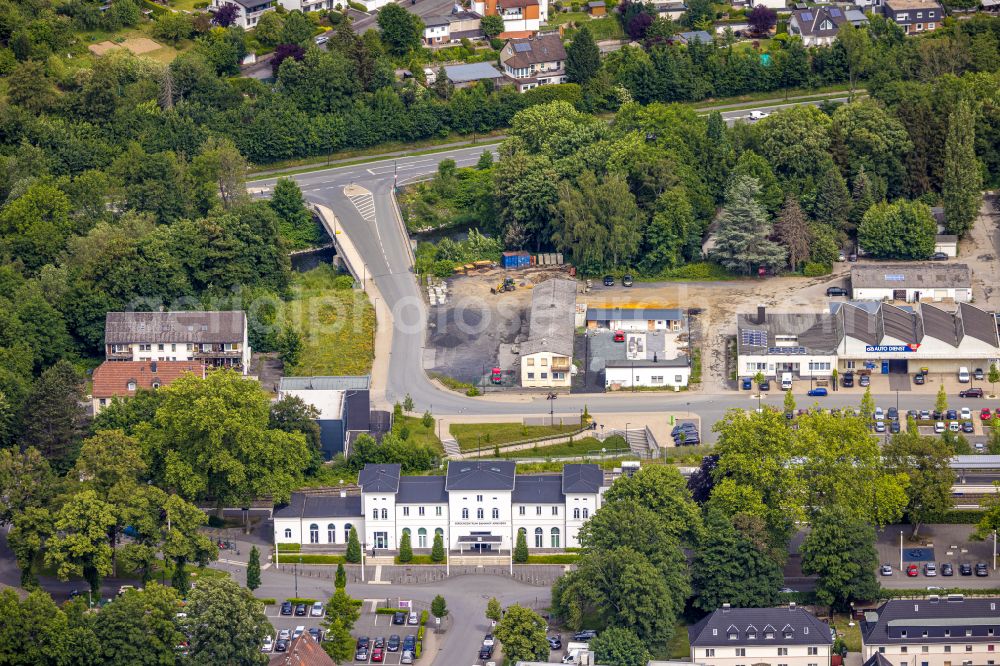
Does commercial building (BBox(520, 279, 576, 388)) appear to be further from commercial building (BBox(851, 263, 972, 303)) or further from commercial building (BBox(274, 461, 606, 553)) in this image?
commercial building (BBox(851, 263, 972, 303))

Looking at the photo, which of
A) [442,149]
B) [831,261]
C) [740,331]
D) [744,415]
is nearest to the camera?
[744,415]

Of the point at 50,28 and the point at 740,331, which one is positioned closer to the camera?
the point at 740,331

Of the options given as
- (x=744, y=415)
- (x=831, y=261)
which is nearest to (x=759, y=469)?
(x=744, y=415)

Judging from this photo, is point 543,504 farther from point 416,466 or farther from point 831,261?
point 831,261

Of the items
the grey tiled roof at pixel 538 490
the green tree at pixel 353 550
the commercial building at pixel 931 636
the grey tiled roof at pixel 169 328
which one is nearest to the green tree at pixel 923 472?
the commercial building at pixel 931 636

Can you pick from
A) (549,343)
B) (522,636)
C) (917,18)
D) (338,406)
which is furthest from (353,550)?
(917,18)

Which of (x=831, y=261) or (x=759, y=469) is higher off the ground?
(x=831, y=261)

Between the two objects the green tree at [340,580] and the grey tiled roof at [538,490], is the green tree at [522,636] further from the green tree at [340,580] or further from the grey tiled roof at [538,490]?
the grey tiled roof at [538,490]
